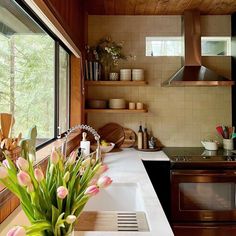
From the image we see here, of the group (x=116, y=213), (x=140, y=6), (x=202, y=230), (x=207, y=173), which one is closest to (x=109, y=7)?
(x=140, y=6)

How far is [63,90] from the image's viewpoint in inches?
111

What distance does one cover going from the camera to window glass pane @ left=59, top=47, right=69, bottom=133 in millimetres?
2684

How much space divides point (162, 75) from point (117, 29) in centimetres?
85

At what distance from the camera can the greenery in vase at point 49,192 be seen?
2.40 feet

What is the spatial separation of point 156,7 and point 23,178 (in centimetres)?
296

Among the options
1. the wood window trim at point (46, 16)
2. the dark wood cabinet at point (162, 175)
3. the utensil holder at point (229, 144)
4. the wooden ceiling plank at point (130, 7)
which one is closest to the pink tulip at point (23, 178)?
the wood window trim at point (46, 16)

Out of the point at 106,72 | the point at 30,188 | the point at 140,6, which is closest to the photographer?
the point at 30,188

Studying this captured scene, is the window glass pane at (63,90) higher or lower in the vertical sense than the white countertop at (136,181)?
higher

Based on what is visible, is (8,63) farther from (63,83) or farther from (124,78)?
(124,78)

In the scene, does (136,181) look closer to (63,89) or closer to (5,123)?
(5,123)

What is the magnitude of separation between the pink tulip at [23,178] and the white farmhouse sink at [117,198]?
1.12 meters

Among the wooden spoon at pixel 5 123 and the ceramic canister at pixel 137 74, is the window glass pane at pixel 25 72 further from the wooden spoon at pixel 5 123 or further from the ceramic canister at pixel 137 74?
the ceramic canister at pixel 137 74

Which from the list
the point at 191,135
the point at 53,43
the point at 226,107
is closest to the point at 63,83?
the point at 53,43

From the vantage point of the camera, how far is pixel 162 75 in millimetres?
3436
